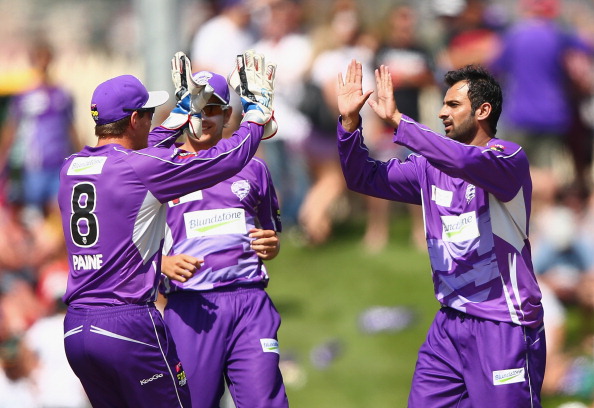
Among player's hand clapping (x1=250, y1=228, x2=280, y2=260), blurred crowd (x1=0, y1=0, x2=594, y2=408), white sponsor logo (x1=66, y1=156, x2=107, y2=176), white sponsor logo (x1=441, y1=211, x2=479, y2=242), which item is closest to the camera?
white sponsor logo (x1=66, y1=156, x2=107, y2=176)

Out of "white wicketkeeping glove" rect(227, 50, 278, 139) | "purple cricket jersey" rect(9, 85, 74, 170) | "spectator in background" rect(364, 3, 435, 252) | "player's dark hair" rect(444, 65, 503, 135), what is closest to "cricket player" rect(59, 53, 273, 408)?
"white wicketkeeping glove" rect(227, 50, 278, 139)

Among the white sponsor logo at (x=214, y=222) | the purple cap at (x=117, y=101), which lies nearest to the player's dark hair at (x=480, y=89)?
the white sponsor logo at (x=214, y=222)

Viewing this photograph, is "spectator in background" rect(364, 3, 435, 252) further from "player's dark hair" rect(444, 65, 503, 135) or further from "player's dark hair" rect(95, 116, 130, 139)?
"player's dark hair" rect(95, 116, 130, 139)

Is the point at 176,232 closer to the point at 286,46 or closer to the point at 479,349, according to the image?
the point at 479,349

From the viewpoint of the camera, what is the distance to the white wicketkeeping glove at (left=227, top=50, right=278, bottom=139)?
638 centimetres

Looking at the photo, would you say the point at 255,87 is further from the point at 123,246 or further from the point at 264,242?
the point at 123,246

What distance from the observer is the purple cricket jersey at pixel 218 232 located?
6797mm

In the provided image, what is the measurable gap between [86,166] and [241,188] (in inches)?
45.3

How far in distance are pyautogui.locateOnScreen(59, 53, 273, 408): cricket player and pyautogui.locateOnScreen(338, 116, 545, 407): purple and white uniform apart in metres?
1.05

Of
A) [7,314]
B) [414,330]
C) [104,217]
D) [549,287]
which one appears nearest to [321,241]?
[414,330]

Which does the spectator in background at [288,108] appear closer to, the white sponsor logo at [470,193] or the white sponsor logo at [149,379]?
the white sponsor logo at [470,193]

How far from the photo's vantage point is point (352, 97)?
6.39 meters

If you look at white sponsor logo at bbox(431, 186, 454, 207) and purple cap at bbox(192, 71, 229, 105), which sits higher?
purple cap at bbox(192, 71, 229, 105)

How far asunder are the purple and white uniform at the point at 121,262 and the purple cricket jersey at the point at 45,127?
24.0 ft
